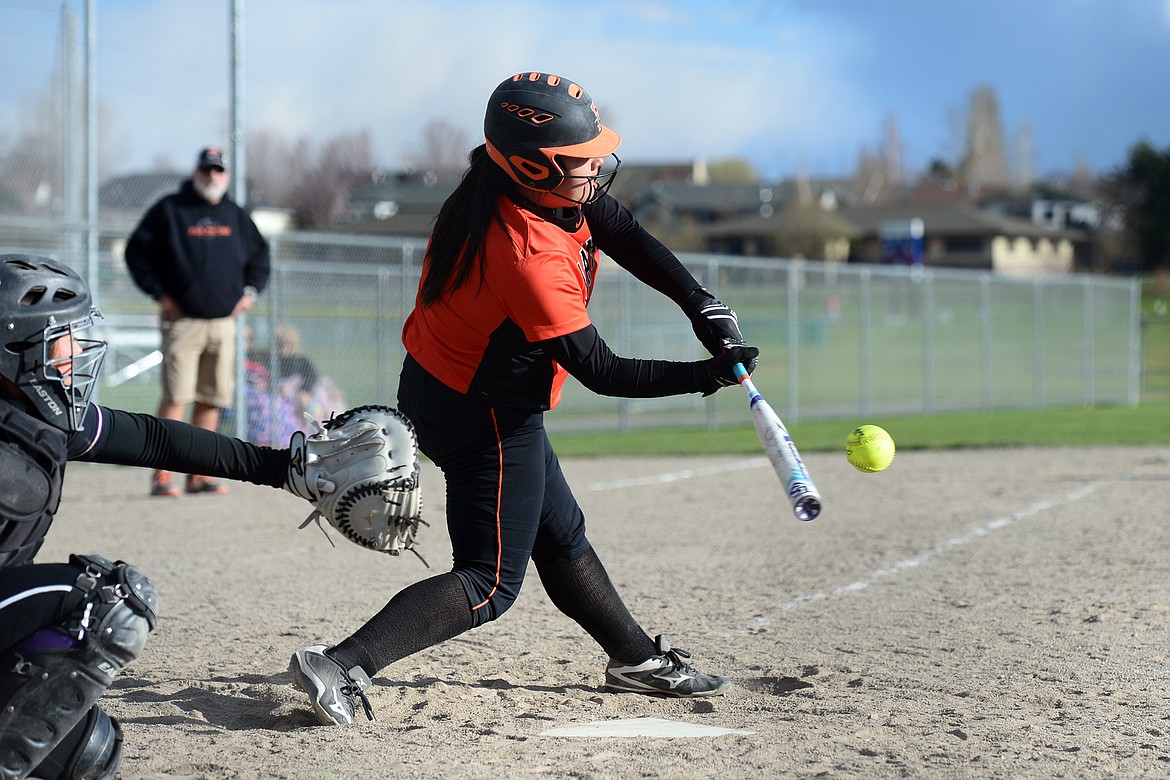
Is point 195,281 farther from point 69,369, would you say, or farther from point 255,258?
point 69,369

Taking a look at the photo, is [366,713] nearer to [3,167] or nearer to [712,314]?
[712,314]

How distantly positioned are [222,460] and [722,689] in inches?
73.3

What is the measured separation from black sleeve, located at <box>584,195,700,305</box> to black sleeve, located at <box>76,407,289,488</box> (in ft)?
4.50

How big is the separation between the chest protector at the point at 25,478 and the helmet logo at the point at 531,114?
1551 millimetres

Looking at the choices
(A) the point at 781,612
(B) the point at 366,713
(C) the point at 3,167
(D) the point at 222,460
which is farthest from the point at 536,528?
(C) the point at 3,167

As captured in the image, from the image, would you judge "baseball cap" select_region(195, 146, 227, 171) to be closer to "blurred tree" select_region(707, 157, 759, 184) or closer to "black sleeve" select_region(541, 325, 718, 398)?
"black sleeve" select_region(541, 325, 718, 398)

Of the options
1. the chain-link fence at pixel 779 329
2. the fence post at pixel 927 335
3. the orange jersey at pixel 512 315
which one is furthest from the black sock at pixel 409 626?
the fence post at pixel 927 335

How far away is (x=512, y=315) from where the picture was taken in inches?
139

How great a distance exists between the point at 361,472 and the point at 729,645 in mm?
2042

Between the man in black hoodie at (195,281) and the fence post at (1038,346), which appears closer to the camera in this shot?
the man in black hoodie at (195,281)

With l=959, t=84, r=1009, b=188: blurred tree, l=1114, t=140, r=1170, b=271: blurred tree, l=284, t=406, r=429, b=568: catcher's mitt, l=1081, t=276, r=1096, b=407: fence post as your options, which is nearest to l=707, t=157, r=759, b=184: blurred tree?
l=959, t=84, r=1009, b=188: blurred tree

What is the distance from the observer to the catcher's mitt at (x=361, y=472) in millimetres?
3273

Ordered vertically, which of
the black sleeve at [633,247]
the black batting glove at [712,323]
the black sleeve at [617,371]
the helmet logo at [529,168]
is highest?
the helmet logo at [529,168]

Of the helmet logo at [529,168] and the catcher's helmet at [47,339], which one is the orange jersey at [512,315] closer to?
the helmet logo at [529,168]
